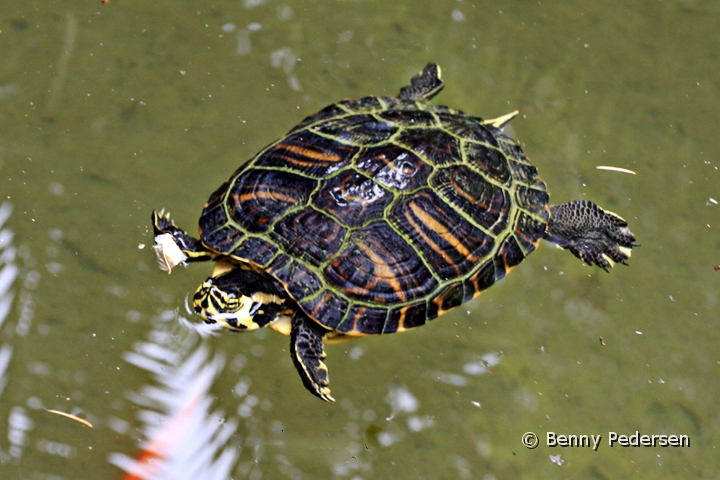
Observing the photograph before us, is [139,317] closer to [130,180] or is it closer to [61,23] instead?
[130,180]

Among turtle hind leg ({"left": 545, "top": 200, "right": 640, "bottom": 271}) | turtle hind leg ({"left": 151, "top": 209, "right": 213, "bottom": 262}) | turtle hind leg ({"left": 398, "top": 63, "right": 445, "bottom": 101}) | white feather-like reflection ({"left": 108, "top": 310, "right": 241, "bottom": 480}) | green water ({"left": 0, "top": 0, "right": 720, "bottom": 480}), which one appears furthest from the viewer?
turtle hind leg ({"left": 398, "top": 63, "right": 445, "bottom": 101})

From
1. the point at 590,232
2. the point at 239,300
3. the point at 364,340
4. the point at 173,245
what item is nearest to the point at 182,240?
the point at 173,245

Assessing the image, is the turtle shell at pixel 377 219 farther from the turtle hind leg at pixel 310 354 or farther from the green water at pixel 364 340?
the green water at pixel 364 340

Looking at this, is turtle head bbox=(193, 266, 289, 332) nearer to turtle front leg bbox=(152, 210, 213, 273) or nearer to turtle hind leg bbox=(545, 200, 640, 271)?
turtle front leg bbox=(152, 210, 213, 273)

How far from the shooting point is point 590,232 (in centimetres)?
370

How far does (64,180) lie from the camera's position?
3.82 metres

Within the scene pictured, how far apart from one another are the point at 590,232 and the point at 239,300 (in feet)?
6.99

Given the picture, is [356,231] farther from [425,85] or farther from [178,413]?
[425,85]

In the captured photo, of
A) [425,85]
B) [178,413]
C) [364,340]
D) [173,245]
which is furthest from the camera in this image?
[425,85]

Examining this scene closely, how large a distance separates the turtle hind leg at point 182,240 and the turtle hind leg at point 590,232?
2.00 meters

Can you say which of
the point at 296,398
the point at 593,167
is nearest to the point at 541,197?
the point at 593,167

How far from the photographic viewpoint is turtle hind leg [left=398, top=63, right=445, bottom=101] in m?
4.11

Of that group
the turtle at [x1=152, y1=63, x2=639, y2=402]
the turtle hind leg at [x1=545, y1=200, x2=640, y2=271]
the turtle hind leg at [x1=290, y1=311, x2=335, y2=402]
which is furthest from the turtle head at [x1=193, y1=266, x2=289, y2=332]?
the turtle hind leg at [x1=545, y1=200, x2=640, y2=271]

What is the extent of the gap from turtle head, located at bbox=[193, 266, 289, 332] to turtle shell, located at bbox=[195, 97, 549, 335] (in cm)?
10
